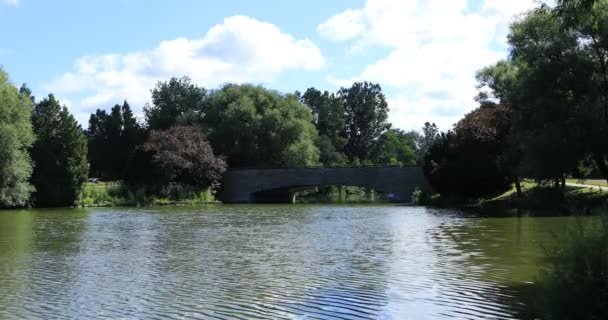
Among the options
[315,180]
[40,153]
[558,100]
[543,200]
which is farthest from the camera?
[315,180]

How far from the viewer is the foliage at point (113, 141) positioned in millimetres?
96500

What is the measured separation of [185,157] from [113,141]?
3957cm

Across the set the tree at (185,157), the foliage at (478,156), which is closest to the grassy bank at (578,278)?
the foliage at (478,156)

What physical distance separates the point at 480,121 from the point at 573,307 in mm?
40992

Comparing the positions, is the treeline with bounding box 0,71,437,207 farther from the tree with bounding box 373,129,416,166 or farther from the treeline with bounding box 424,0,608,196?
the treeline with bounding box 424,0,608,196

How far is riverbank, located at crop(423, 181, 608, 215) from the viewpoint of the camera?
116 feet

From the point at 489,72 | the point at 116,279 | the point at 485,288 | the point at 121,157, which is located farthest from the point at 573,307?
the point at 121,157

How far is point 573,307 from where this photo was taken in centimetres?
762

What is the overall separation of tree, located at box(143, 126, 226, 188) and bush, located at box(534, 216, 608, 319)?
56.0m

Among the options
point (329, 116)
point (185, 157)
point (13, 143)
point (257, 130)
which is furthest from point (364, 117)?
point (13, 143)

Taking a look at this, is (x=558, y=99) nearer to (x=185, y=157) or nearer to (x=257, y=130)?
(x=185, y=157)

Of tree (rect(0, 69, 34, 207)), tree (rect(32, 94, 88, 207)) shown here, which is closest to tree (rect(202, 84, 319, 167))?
tree (rect(32, 94, 88, 207))

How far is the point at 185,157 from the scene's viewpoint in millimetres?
64375

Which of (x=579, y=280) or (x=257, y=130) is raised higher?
(x=257, y=130)
